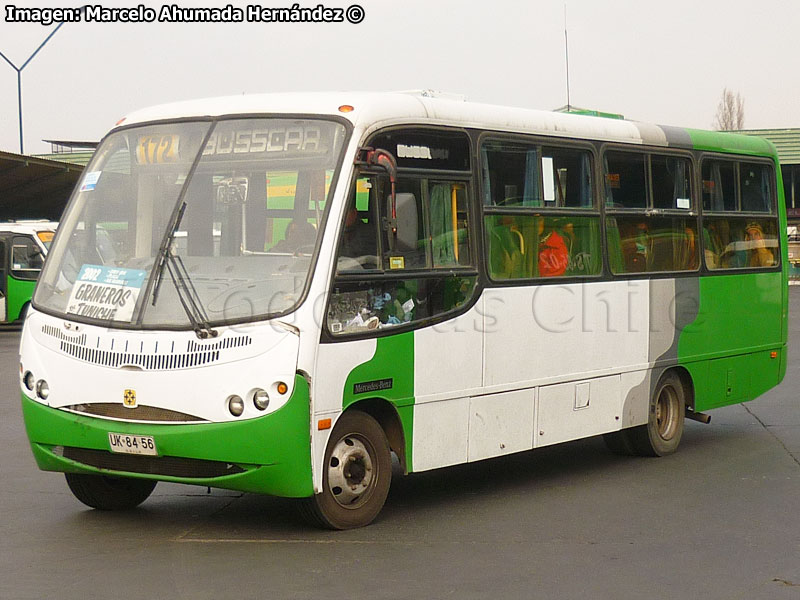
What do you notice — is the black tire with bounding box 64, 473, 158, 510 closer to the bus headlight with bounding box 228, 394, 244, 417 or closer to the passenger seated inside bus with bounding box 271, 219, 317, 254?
the bus headlight with bounding box 228, 394, 244, 417

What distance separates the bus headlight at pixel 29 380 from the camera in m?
8.36

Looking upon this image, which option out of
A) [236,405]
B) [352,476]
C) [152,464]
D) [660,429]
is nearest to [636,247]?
[660,429]

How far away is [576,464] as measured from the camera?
11.2 m

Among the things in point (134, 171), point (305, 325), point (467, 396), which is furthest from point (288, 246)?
point (467, 396)

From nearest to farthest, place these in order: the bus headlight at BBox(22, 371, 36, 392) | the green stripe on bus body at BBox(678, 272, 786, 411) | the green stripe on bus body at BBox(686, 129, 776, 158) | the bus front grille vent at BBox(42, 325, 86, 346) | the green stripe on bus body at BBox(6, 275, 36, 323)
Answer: the bus front grille vent at BBox(42, 325, 86, 346) → the bus headlight at BBox(22, 371, 36, 392) → the green stripe on bus body at BBox(678, 272, 786, 411) → the green stripe on bus body at BBox(686, 129, 776, 158) → the green stripe on bus body at BBox(6, 275, 36, 323)

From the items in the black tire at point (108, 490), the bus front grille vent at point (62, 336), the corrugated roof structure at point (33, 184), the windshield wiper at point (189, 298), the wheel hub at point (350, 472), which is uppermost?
the corrugated roof structure at point (33, 184)

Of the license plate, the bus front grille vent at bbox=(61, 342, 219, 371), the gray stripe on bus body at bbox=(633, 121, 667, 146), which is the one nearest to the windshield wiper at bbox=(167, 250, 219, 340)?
the bus front grille vent at bbox=(61, 342, 219, 371)

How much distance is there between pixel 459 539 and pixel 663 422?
431cm

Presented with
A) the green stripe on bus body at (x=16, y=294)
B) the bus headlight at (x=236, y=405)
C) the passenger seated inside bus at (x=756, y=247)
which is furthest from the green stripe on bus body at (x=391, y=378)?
the green stripe on bus body at (x=16, y=294)

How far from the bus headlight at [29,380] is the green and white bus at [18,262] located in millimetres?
21963

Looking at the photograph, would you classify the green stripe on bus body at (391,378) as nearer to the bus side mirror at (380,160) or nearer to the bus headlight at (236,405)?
the bus headlight at (236,405)

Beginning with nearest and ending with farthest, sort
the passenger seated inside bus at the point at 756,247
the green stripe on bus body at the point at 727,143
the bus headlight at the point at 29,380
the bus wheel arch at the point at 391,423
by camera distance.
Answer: the bus headlight at the point at 29,380 < the bus wheel arch at the point at 391,423 < the green stripe on bus body at the point at 727,143 < the passenger seated inside bus at the point at 756,247

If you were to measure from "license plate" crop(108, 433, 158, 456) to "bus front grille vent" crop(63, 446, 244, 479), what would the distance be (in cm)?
10

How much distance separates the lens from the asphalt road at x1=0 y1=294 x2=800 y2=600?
671 cm
